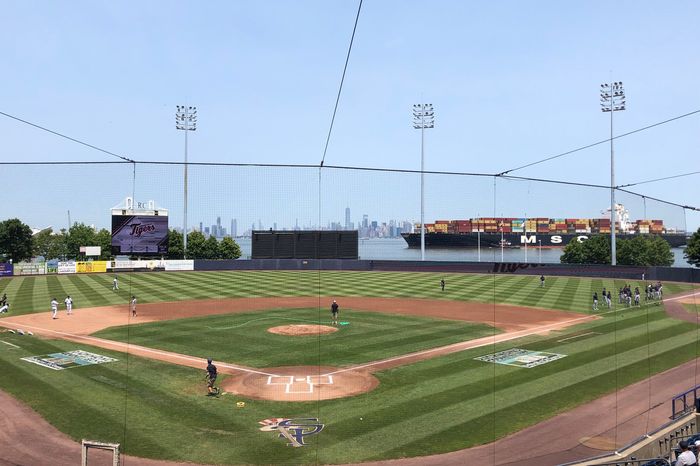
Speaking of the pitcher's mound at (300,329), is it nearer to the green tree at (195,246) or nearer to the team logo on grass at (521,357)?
the team logo on grass at (521,357)

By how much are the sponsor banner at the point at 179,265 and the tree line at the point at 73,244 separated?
0.96 meters

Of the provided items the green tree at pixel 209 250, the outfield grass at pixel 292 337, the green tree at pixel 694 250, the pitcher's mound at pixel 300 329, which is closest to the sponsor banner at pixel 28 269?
the green tree at pixel 209 250

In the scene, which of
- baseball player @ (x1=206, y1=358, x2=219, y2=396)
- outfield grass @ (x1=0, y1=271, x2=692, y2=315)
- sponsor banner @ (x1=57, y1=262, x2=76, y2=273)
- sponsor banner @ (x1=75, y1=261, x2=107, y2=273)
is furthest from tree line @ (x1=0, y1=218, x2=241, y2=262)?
baseball player @ (x1=206, y1=358, x2=219, y2=396)

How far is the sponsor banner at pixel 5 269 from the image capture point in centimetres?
5847

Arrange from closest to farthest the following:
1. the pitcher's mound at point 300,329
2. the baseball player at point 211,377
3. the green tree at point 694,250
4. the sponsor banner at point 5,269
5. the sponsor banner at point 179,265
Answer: the baseball player at point 211,377 → the pitcher's mound at point 300,329 → the sponsor banner at point 5,269 → the green tree at point 694,250 → the sponsor banner at point 179,265

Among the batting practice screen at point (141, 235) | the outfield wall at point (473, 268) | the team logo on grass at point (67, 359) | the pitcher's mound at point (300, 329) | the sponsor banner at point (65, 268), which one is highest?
the batting practice screen at point (141, 235)

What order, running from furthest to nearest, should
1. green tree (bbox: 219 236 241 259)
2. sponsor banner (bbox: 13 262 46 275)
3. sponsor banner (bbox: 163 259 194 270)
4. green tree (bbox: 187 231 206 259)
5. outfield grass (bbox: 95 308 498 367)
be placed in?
green tree (bbox: 219 236 241 259), green tree (bbox: 187 231 206 259), sponsor banner (bbox: 163 259 194 270), sponsor banner (bbox: 13 262 46 275), outfield grass (bbox: 95 308 498 367)

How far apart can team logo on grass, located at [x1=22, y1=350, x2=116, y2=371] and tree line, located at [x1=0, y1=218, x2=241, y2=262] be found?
14954 mm

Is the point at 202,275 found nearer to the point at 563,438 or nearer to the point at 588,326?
the point at 588,326

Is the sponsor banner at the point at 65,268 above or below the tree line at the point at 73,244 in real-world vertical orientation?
below

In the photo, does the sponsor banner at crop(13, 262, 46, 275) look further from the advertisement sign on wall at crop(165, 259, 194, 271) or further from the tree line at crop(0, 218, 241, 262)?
the advertisement sign on wall at crop(165, 259, 194, 271)

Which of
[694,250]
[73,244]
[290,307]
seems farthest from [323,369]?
[694,250]

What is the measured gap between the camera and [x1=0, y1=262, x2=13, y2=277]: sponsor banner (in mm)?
58472

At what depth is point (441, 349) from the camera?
24.4 m
